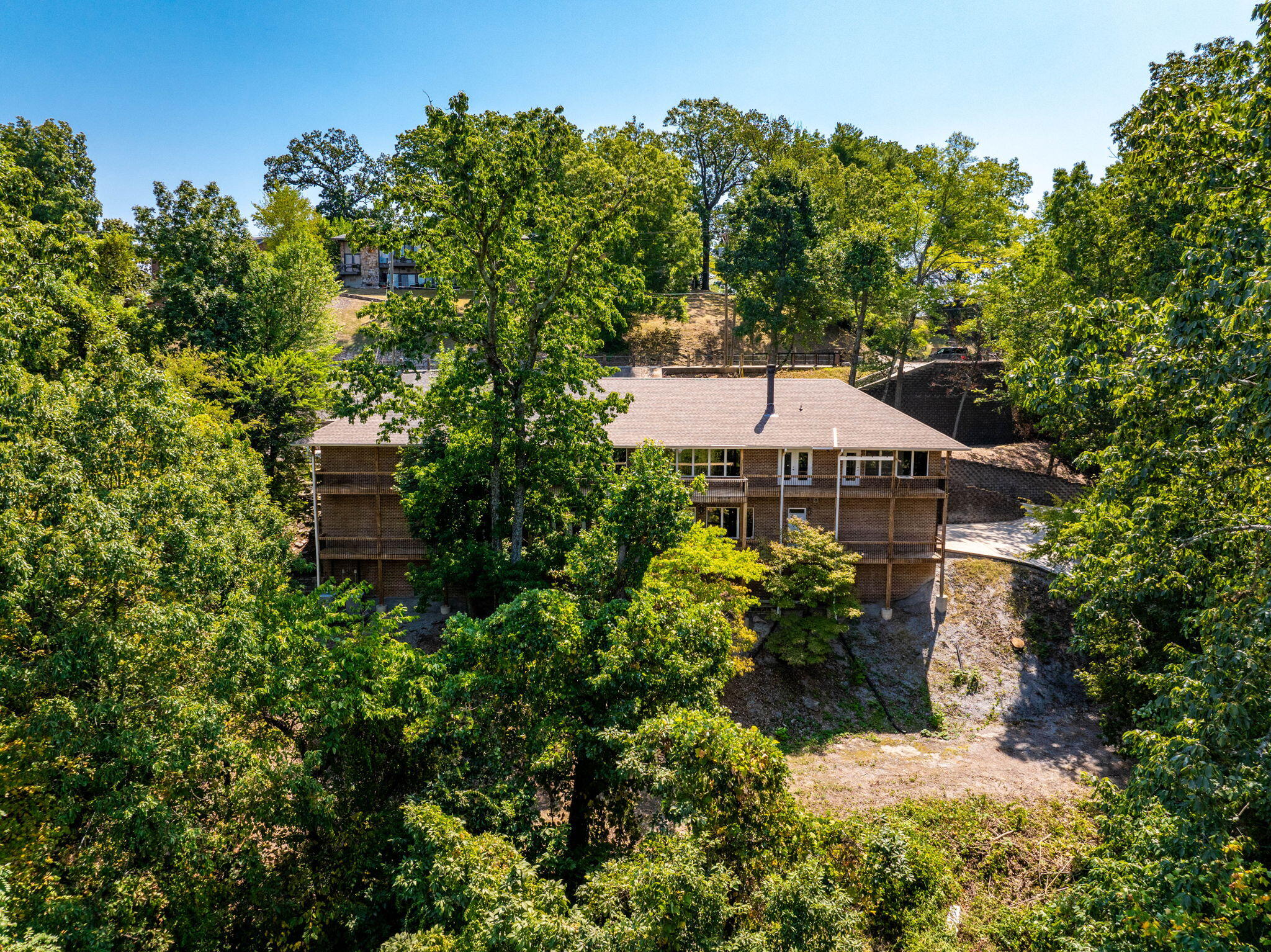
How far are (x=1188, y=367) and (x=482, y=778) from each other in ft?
47.1

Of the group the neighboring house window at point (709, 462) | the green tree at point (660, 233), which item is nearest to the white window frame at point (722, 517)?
the neighboring house window at point (709, 462)

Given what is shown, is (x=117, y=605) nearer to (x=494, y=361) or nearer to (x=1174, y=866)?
(x=494, y=361)

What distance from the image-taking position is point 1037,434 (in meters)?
42.4

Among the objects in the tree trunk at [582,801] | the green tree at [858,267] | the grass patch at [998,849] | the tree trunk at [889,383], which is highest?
the green tree at [858,267]

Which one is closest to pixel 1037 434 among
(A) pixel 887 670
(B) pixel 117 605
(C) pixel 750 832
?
(A) pixel 887 670

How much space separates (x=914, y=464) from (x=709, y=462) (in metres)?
7.85

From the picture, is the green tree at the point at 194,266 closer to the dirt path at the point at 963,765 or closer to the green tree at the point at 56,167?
the green tree at the point at 56,167

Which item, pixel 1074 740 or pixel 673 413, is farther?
pixel 673 413

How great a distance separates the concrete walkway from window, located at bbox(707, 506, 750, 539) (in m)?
8.53

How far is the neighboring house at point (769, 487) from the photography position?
28.2 meters

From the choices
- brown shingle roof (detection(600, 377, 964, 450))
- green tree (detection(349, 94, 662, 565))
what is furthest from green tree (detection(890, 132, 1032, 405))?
green tree (detection(349, 94, 662, 565))

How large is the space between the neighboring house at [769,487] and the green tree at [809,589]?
6.52ft

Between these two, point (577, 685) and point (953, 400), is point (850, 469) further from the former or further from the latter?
point (953, 400)

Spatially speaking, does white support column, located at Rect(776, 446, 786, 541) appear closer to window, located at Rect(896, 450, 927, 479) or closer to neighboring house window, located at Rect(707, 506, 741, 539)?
neighboring house window, located at Rect(707, 506, 741, 539)
